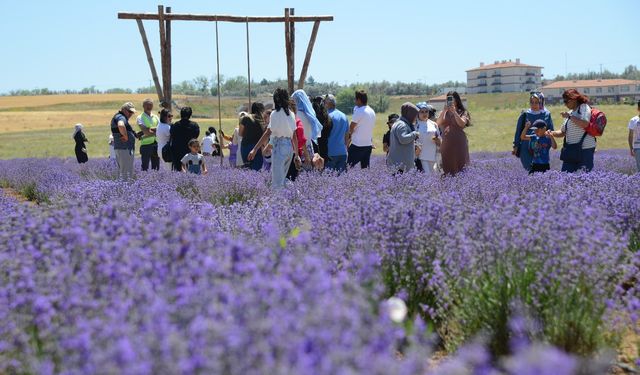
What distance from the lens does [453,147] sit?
8.85 metres

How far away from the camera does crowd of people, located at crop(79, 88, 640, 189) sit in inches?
311

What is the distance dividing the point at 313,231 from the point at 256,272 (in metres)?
1.84

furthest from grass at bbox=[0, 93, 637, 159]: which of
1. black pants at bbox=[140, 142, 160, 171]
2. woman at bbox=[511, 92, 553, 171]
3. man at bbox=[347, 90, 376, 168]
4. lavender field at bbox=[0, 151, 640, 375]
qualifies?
lavender field at bbox=[0, 151, 640, 375]

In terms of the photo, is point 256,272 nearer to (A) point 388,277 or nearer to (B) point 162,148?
(A) point 388,277

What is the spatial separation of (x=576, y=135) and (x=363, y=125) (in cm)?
273

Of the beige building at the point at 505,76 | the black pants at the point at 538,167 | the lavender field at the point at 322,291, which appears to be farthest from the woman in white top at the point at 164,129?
the beige building at the point at 505,76

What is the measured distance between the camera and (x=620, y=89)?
142750mm

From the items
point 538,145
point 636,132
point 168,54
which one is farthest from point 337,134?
point 168,54

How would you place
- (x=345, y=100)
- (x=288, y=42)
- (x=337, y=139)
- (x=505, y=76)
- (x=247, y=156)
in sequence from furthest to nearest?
1. (x=505, y=76)
2. (x=345, y=100)
3. (x=288, y=42)
4. (x=247, y=156)
5. (x=337, y=139)

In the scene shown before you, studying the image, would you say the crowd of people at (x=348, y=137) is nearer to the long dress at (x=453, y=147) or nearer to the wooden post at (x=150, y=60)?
the long dress at (x=453, y=147)

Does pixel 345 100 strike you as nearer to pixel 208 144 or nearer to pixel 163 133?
pixel 208 144

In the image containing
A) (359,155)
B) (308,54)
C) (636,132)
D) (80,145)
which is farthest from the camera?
(80,145)

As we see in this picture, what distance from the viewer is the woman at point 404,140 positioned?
868 cm

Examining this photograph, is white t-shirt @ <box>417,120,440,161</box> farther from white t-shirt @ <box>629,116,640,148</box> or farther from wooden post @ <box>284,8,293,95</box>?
wooden post @ <box>284,8,293,95</box>
